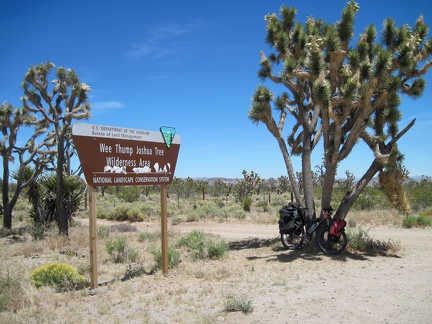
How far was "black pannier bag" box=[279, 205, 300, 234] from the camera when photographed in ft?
30.7

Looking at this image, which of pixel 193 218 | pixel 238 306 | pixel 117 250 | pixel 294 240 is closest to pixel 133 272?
pixel 117 250

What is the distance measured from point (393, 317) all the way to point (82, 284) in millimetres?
5273

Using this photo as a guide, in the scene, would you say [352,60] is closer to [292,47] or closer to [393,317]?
[292,47]

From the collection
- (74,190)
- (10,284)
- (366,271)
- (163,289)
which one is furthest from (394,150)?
(74,190)

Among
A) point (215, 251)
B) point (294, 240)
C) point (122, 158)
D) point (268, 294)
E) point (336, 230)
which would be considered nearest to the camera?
point (268, 294)

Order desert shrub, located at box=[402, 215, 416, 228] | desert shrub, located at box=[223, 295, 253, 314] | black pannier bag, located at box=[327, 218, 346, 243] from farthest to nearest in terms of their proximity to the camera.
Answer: desert shrub, located at box=[402, 215, 416, 228] → black pannier bag, located at box=[327, 218, 346, 243] → desert shrub, located at box=[223, 295, 253, 314]

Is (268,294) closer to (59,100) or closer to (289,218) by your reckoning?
(289,218)

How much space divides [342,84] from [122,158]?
5.24m

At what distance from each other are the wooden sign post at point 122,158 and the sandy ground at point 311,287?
157 centimetres

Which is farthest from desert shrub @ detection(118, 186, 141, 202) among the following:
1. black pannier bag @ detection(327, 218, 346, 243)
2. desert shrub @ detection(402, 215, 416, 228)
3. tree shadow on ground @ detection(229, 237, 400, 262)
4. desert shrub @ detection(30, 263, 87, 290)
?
desert shrub @ detection(30, 263, 87, 290)

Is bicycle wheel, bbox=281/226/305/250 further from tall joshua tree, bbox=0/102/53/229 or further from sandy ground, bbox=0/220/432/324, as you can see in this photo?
tall joshua tree, bbox=0/102/53/229

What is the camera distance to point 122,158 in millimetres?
7488

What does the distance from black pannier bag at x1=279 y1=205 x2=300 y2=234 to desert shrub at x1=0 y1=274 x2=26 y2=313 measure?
5.91m

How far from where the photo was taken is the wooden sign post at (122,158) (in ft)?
22.4
